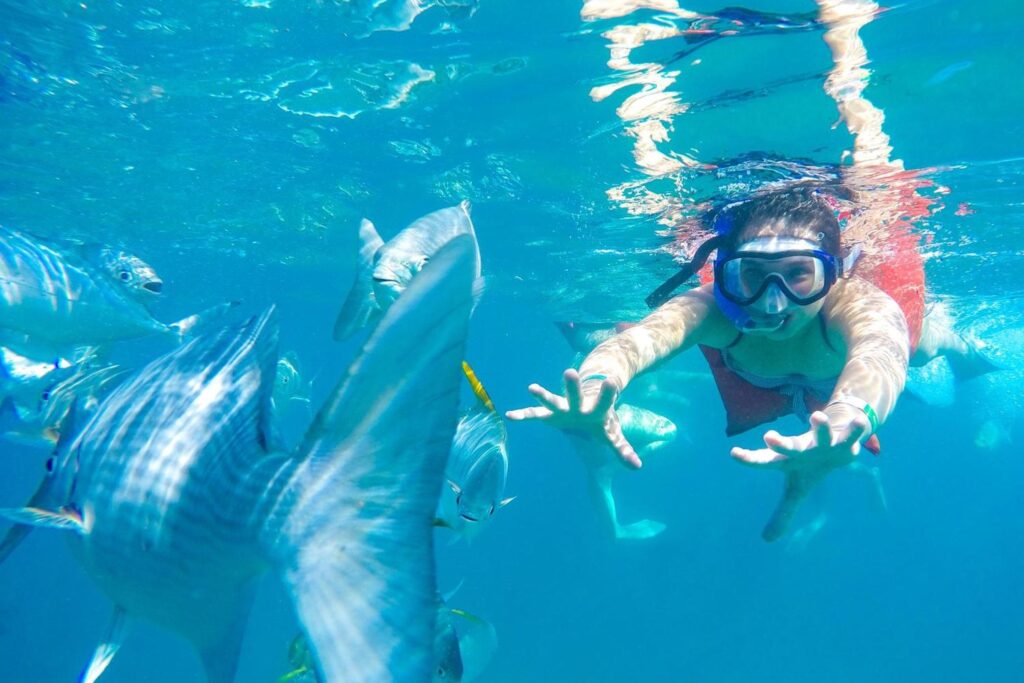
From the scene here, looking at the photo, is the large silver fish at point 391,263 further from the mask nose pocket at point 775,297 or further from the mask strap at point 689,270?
the mask nose pocket at point 775,297

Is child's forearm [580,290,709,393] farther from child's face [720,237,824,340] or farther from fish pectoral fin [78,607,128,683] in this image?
fish pectoral fin [78,607,128,683]

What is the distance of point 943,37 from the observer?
739 centimetres

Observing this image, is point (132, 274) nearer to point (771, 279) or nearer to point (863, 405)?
point (771, 279)

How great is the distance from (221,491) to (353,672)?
2.74 ft

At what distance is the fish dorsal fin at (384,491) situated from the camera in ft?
5.54

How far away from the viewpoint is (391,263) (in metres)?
Answer: 5.11

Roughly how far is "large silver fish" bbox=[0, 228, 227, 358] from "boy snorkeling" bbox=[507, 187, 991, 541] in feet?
14.6

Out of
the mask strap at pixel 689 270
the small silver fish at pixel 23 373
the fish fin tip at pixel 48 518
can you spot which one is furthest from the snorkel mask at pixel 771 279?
the small silver fish at pixel 23 373

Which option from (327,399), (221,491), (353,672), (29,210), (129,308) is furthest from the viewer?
(29,210)

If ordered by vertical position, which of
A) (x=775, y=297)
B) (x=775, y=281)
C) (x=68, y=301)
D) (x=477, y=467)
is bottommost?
(x=477, y=467)

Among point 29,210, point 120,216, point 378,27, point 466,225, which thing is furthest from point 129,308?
point 29,210

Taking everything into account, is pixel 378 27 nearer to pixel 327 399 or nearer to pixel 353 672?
pixel 327 399

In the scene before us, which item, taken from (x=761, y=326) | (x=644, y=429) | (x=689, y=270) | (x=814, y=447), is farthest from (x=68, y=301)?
(x=644, y=429)

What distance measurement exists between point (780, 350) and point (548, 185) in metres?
8.94
